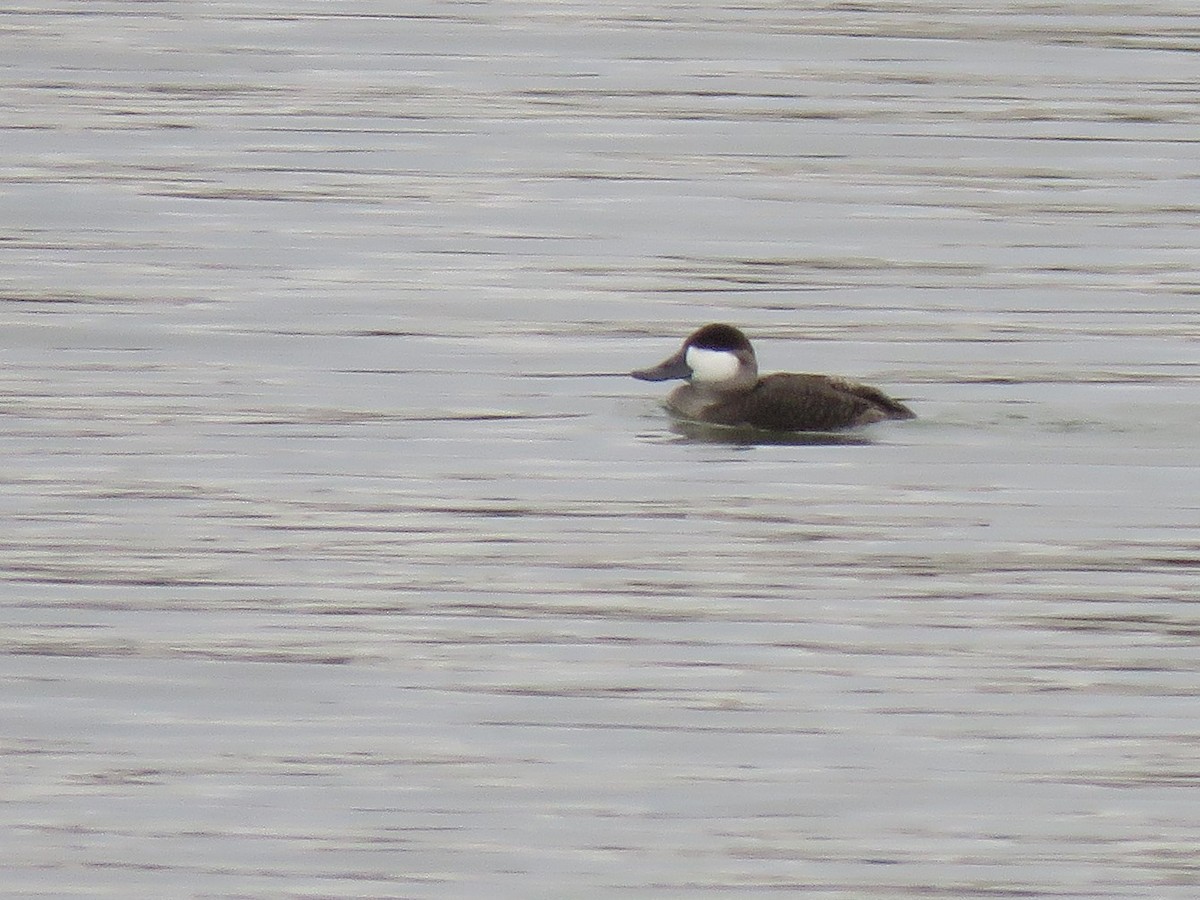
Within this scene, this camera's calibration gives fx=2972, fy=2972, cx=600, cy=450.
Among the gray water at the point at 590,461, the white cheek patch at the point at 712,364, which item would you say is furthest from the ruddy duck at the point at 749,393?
the gray water at the point at 590,461

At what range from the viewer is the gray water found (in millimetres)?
7723

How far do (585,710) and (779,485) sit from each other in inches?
118

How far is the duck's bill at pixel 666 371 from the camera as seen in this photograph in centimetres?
1260

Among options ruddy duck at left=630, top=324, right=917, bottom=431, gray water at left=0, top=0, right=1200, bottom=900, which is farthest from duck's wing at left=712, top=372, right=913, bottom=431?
gray water at left=0, top=0, right=1200, bottom=900

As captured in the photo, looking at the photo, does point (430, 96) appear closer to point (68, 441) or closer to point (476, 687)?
point (68, 441)

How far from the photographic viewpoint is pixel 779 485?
11.2 meters

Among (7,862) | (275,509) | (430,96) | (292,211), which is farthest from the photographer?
(430,96)

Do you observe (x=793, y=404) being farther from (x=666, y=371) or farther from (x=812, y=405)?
(x=666, y=371)

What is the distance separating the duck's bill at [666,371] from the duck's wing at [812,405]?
13.2 inches

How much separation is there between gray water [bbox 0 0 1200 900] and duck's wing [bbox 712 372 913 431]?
12 cm

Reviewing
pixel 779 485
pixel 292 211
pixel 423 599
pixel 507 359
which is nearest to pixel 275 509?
pixel 423 599

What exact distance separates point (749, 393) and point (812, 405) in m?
0.40

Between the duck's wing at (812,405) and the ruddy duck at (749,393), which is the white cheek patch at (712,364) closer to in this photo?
the ruddy duck at (749,393)

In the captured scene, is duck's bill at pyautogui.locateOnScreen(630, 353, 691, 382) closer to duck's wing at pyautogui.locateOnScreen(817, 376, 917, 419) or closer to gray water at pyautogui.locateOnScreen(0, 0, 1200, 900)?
gray water at pyautogui.locateOnScreen(0, 0, 1200, 900)
